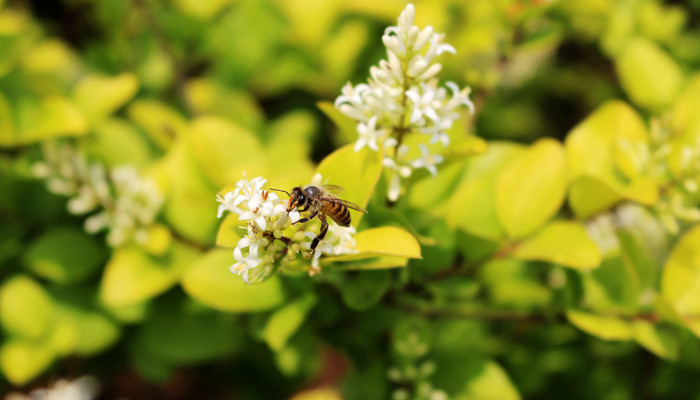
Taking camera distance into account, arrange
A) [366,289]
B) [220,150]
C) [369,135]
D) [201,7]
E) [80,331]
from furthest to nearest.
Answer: [201,7], [80,331], [220,150], [366,289], [369,135]

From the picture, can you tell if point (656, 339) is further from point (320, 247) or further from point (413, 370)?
point (320, 247)

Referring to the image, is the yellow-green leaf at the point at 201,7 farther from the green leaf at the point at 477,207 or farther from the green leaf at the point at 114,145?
the green leaf at the point at 477,207

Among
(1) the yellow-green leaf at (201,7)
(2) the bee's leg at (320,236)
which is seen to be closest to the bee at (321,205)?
(2) the bee's leg at (320,236)

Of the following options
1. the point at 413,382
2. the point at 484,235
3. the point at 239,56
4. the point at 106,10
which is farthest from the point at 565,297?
→ the point at 106,10

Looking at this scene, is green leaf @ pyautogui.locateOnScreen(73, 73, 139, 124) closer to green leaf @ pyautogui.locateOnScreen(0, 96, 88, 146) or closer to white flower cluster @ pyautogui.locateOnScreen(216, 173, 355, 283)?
green leaf @ pyautogui.locateOnScreen(0, 96, 88, 146)

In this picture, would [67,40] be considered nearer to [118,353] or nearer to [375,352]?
[118,353]

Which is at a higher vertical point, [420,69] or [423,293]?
[420,69]

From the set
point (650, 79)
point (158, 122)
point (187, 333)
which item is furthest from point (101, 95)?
point (650, 79)
